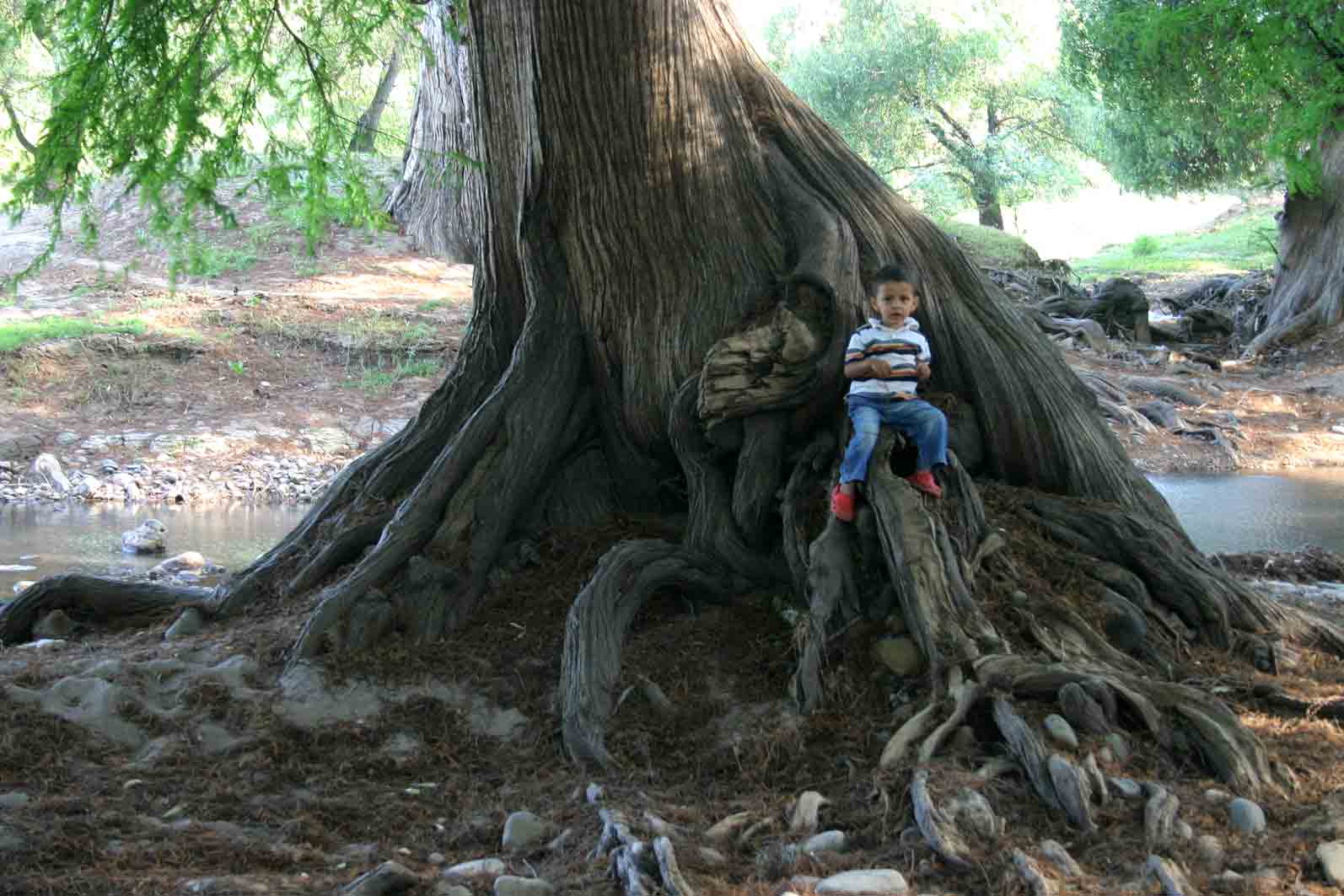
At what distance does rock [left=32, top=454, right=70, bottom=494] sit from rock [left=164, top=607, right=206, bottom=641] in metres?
7.47

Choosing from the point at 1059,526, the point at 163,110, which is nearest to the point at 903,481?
the point at 1059,526

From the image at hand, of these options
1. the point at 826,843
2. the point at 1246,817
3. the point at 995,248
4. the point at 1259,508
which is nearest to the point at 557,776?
the point at 826,843

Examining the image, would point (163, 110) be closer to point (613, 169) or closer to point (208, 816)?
point (613, 169)

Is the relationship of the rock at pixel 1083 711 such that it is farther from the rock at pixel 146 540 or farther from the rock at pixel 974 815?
the rock at pixel 146 540

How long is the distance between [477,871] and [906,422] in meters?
2.73

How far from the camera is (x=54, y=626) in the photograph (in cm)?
693

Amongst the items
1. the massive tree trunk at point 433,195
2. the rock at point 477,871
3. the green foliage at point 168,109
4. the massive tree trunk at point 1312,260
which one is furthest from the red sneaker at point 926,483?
the massive tree trunk at point 1312,260

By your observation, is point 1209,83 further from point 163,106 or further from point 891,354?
point 163,106

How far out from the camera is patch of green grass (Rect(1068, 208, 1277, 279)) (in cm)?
3322

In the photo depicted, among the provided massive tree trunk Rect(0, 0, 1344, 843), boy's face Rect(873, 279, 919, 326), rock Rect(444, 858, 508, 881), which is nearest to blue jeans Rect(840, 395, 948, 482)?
massive tree trunk Rect(0, 0, 1344, 843)

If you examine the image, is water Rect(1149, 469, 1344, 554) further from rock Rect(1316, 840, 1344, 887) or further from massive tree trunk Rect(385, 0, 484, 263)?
massive tree trunk Rect(385, 0, 484, 263)

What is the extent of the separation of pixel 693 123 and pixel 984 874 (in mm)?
3898

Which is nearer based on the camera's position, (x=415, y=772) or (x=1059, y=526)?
(x=415, y=772)

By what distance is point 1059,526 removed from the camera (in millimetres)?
6027
